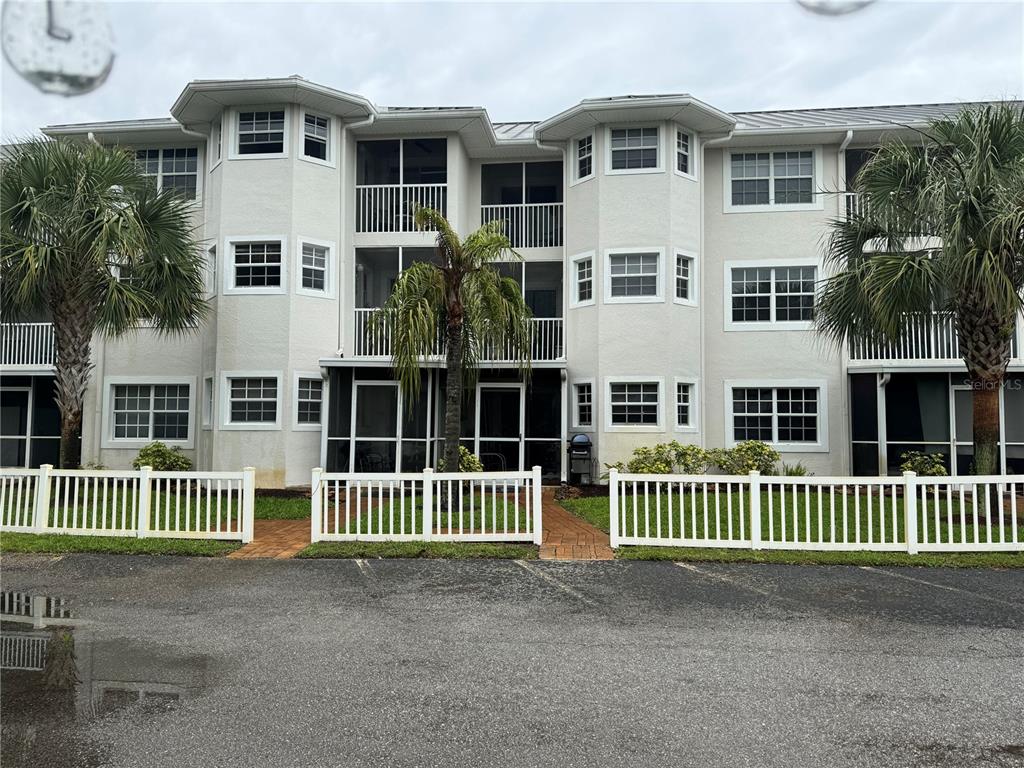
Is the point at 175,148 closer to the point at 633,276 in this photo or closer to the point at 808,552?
the point at 633,276

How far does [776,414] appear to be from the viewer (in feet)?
53.7

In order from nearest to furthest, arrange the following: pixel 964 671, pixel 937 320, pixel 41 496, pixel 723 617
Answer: pixel 964 671
pixel 723 617
pixel 41 496
pixel 937 320

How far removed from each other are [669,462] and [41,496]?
1033 cm

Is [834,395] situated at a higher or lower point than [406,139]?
lower

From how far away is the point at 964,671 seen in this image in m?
4.78

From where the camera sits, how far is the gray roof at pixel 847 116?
16.5 metres

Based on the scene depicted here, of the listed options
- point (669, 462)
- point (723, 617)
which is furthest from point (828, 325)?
point (723, 617)

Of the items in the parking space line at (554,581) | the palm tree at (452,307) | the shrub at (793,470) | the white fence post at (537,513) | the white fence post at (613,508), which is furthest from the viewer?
the shrub at (793,470)

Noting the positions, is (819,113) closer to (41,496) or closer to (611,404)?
(611,404)

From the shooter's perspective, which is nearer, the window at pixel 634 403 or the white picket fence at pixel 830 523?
the white picket fence at pixel 830 523

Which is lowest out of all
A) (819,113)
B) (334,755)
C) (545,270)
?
(334,755)

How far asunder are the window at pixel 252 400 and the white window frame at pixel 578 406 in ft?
20.6

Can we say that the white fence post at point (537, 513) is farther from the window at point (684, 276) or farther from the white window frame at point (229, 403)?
the window at point (684, 276)

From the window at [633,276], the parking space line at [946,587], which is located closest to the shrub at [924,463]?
the window at [633,276]
